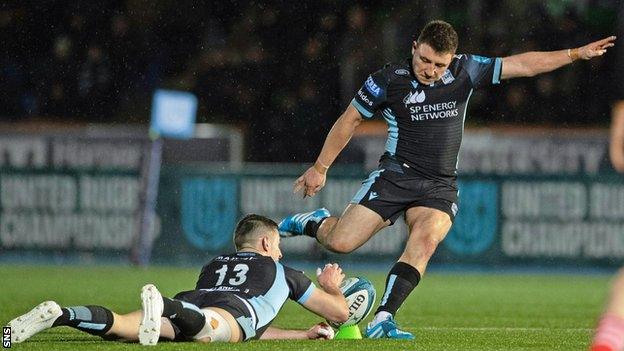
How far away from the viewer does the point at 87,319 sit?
7211mm

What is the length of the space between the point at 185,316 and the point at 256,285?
618 millimetres

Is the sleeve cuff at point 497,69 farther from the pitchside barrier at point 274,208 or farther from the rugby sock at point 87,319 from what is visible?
the pitchside barrier at point 274,208

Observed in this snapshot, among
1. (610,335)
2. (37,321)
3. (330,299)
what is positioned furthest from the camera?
(330,299)

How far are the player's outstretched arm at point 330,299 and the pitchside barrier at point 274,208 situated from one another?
1108cm

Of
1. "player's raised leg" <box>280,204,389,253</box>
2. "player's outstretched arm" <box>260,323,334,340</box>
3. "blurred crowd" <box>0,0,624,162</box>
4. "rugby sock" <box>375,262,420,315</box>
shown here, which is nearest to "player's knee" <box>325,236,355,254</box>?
"player's raised leg" <box>280,204,389,253</box>

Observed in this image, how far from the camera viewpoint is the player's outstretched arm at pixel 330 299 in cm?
796

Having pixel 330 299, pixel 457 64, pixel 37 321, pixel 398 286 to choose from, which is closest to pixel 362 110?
pixel 457 64

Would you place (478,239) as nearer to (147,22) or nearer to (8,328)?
(147,22)

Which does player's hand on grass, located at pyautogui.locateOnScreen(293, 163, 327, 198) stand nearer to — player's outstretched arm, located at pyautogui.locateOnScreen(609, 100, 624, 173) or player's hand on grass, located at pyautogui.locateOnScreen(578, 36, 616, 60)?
player's hand on grass, located at pyautogui.locateOnScreen(578, 36, 616, 60)

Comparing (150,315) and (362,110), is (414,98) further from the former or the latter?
(150,315)

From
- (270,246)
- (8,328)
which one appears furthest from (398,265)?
(8,328)

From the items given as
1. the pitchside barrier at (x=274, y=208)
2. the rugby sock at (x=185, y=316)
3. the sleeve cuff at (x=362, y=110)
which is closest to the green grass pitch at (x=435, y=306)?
the rugby sock at (x=185, y=316)

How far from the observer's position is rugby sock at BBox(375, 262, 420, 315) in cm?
869

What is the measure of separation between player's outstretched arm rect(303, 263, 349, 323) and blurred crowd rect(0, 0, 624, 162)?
12.1 metres
